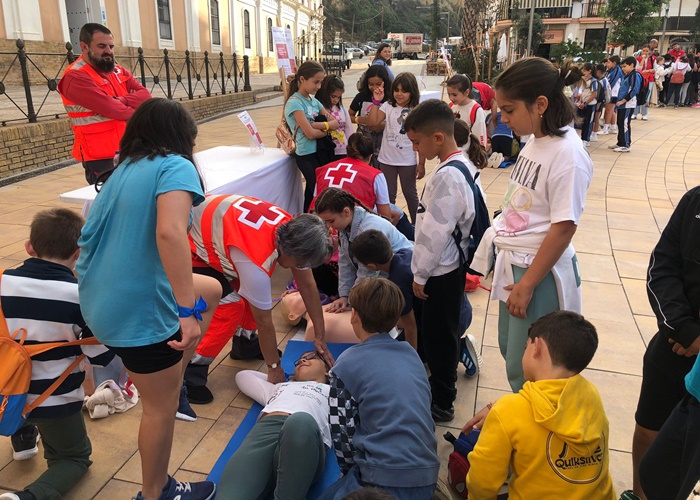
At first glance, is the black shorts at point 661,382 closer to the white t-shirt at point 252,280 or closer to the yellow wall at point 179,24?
the white t-shirt at point 252,280

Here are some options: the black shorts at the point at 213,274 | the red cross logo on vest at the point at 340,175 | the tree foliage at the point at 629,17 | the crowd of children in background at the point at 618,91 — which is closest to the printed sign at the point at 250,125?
the red cross logo on vest at the point at 340,175

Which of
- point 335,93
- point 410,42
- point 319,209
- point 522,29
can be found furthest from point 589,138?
point 410,42

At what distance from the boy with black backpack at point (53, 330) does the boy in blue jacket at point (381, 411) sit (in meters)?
0.95

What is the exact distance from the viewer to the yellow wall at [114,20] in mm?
16375

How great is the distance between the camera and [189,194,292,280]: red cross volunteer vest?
2400mm

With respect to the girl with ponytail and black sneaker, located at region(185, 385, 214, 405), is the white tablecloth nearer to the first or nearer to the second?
the girl with ponytail

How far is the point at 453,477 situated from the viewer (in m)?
2.13

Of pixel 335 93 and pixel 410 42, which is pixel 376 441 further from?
pixel 410 42

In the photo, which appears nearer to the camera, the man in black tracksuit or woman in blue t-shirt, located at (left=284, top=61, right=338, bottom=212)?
the man in black tracksuit

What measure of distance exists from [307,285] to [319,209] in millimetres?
625

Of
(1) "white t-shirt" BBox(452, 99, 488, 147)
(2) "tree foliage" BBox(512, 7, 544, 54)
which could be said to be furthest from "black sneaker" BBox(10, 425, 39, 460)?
(2) "tree foliage" BBox(512, 7, 544, 54)

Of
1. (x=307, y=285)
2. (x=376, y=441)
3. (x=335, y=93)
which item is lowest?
(x=376, y=441)

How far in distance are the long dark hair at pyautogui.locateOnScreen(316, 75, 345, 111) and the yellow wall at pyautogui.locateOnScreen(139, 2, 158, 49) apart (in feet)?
51.4

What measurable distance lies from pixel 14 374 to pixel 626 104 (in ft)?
33.6
